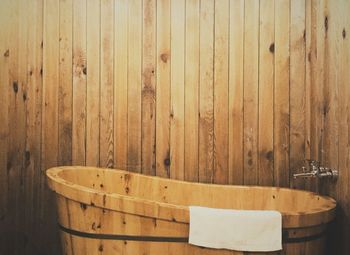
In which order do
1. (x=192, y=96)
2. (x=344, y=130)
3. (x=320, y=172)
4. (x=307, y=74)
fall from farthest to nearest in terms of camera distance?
1. (x=192, y=96)
2. (x=307, y=74)
3. (x=320, y=172)
4. (x=344, y=130)

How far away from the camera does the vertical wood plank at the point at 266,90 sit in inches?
84.9

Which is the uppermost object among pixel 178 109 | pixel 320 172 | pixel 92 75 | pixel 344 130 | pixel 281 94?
pixel 92 75

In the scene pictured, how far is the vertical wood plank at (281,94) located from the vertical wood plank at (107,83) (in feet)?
3.87

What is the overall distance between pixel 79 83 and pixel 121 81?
12.4 inches

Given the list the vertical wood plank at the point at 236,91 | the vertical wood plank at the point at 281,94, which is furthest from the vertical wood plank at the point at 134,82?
the vertical wood plank at the point at 281,94

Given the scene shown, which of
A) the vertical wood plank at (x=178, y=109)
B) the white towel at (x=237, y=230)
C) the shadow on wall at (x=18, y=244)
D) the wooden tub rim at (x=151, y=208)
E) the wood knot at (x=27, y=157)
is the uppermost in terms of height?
the vertical wood plank at (x=178, y=109)

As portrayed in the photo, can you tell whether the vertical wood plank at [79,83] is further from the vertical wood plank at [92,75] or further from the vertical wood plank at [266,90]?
the vertical wood plank at [266,90]

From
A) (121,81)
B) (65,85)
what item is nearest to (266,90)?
(121,81)

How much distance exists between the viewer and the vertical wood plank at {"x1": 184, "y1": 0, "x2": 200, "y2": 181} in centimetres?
222

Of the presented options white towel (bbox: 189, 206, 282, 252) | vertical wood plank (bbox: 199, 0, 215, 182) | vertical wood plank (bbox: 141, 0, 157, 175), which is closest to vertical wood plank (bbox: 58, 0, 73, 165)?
vertical wood plank (bbox: 141, 0, 157, 175)

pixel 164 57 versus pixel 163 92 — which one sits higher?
pixel 164 57

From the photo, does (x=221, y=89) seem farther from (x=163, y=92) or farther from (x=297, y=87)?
(x=297, y=87)

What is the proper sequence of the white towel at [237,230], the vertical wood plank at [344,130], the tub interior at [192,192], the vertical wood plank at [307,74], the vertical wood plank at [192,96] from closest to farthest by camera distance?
the white towel at [237,230]
the vertical wood plank at [344,130]
the tub interior at [192,192]
the vertical wood plank at [307,74]
the vertical wood plank at [192,96]

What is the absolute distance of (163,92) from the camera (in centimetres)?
225
